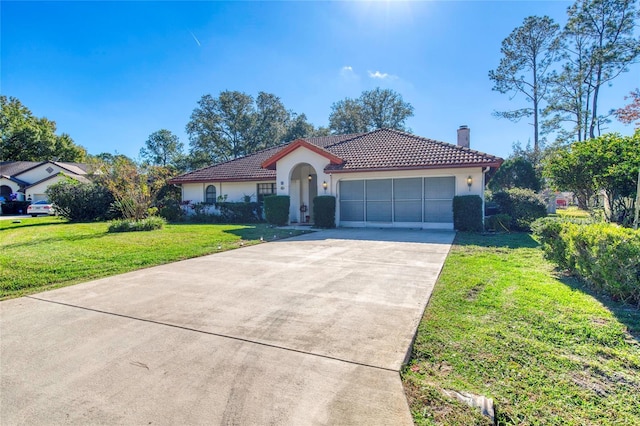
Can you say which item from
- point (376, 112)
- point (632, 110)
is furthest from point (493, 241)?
point (376, 112)

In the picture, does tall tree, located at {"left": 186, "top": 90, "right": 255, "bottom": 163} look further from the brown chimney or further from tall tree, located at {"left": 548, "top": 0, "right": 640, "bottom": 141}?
tall tree, located at {"left": 548, "top": 0, "right": 640, "bottom": 141}

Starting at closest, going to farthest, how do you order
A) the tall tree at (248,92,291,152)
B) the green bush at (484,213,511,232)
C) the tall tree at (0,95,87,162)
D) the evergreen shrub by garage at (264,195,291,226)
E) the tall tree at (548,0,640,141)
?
the green bush at (484,213,511,232) < the evergreen shrub by garage at (264,195,291,226) < the tall tree at (548,0,640,141) < the tall tree at (248,92,291,152) < the tall tree at (0,95,87,162)

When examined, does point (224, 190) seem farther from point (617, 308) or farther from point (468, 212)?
point (617, 308)

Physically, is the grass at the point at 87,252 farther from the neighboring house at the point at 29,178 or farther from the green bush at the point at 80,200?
the neighboring house at the point at 29,178

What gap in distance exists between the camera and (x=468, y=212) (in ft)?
43.9

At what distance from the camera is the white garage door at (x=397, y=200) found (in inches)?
570

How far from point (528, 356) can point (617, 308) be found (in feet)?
8.20

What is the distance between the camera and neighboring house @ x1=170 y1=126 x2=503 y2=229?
46.0 ft

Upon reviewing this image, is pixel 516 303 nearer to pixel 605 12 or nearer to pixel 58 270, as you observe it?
pixel 58 270

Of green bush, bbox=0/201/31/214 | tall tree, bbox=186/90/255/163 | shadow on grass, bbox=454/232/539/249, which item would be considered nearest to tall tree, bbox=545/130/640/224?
shadow on grass, bbox=454/232/539/249

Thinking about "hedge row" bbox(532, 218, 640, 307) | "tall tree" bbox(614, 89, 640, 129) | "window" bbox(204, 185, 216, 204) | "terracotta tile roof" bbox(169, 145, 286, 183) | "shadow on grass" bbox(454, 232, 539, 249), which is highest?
"tall tree" bbox(614, 89, 640, 129)

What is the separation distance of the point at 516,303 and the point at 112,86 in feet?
77.9

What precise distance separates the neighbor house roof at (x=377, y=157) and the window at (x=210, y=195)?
0.77 meters

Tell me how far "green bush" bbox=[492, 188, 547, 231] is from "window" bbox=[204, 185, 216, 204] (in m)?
16.6
